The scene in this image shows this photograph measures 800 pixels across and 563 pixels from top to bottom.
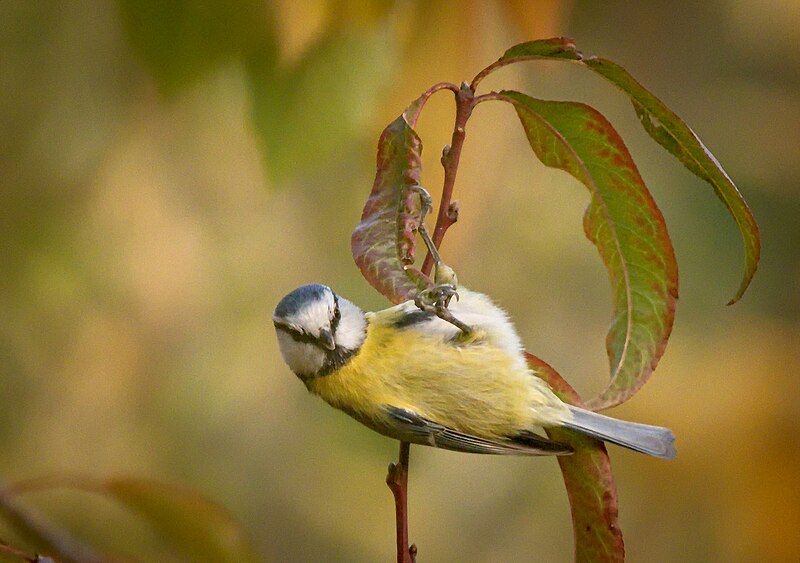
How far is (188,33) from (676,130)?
2.41ft

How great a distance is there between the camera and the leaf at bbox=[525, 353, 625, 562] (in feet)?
2.13

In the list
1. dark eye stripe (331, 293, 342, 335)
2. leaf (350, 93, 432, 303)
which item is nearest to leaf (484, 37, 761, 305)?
leaf (350, 93, 432, 303)

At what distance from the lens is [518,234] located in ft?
3.98

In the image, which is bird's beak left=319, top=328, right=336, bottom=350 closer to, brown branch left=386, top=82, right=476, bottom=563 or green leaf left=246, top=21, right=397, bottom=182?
brown branch left=386, top=82, right=476, bottom=563

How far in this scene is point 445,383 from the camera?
26.0 inches

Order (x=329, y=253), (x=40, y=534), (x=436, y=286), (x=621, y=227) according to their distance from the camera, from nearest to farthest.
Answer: (x=436, y=286)
(x=621, y=227)
(x=40, y=534)
(x=329, y=253)

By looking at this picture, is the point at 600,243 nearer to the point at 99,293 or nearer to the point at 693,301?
the point at 693,301

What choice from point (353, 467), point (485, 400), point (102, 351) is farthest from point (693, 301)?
point (102, 351)

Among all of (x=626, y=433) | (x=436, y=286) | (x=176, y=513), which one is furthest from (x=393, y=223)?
(x=176, y=513)

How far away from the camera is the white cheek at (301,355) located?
25.9 inches

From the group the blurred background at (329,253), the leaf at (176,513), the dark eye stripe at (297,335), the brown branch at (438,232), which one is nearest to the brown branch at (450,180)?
the brown branch at (438,232)

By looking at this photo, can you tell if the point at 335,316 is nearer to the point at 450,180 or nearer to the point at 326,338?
the point at 326,338

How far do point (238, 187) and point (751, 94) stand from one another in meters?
0.80

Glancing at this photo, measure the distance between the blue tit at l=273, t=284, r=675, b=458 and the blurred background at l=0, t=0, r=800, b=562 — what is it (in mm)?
462
